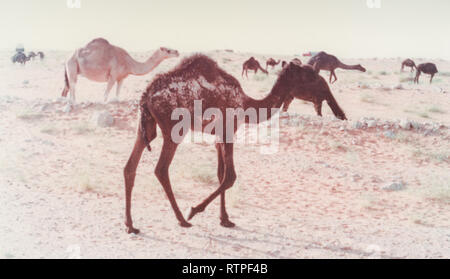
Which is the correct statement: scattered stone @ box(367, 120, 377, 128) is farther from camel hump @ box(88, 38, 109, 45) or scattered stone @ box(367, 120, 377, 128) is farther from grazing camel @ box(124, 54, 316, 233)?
camel hump @ box(88, 38, 109, 45)

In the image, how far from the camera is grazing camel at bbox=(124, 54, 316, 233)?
18.5 ft

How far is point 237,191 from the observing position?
7867mm

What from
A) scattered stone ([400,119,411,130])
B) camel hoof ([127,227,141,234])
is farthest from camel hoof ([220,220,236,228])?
scattered stone ([400,119,411,130])

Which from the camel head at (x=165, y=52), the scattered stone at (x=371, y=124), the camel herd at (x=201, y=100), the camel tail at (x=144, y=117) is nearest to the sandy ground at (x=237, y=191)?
the scattered stone at (x=371, y=124)

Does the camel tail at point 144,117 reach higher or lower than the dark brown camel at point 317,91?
lower

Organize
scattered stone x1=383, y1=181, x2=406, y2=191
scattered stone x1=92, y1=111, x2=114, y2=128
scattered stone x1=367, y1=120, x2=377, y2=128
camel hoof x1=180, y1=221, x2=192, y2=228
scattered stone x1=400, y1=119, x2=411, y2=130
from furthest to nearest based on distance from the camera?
scattered stone x1=92, y1=111, x2=114, y2=128, scattered stone x1=367, y1=120, x2=377, y2=128, scattered stone x1=400, y1=119, x2=411, y2=130, scattered stone x1=383, y1=181, x2=406, y2=191, camel hoof x1=180, y1=221, x2=192, y2=228

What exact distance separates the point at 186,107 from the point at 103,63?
9.28 metres

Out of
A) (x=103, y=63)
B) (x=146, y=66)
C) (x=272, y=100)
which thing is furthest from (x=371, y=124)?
(x=103, y=63)

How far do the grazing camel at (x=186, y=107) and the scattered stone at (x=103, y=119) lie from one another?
21.6ft

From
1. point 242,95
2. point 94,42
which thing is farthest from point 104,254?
point 94,42

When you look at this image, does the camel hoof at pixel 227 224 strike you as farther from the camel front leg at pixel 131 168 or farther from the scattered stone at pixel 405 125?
the scattered stone at pixel 405 125

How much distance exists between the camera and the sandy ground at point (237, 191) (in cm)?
546

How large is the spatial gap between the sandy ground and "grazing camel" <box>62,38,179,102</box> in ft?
4.12

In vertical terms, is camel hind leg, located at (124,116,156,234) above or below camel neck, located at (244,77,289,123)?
below
